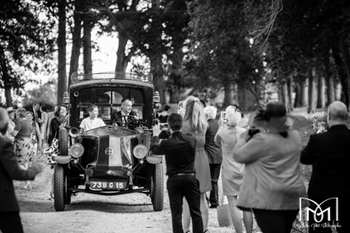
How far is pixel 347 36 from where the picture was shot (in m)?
26.4

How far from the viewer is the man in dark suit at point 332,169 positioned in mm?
7918

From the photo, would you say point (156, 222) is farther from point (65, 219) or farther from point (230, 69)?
point (230, 69)

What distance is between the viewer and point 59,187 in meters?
13.2

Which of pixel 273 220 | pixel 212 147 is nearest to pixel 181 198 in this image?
pixel 273 220

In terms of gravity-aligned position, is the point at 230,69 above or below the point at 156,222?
above

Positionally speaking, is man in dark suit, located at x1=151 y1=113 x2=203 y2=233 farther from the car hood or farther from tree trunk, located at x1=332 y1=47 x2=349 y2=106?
tree trunk, located at x1=332 y1=47 x2=349 y2=106

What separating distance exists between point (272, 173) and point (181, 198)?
6.87ft

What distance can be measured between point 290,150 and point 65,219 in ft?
18.6

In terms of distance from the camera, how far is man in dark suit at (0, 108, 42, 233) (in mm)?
7160

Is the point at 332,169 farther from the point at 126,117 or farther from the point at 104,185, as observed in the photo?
the point at 126,117

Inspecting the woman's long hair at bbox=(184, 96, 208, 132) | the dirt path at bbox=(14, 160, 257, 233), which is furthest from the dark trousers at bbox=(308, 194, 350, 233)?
the dirt path at bbox=(14, 160, 257, 233)

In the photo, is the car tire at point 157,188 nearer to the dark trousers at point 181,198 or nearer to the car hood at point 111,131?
the car hood at point 111,131

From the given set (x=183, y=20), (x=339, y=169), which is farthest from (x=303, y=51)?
Result: (x=339, y=169)

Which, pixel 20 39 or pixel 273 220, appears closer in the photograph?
pixel 273 220
